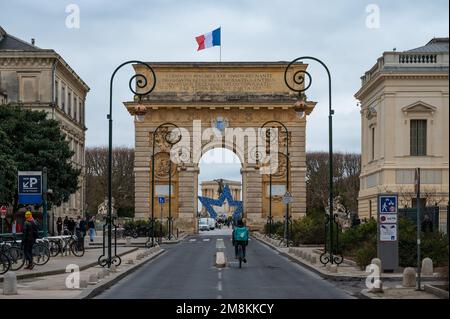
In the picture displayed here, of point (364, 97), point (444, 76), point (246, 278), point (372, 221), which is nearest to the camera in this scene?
point (246, 278)

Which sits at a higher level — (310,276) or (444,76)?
(444,76)

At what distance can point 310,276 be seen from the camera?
29.2 m

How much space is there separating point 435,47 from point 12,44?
34.4 metres

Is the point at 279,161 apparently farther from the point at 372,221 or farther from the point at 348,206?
the point at 372,221

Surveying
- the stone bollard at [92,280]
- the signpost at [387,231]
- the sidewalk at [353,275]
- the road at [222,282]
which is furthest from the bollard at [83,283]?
the signpost at [387,231]

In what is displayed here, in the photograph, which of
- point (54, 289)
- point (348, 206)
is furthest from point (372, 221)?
point (348, 206)

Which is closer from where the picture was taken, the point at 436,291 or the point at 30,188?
the point at 436,291

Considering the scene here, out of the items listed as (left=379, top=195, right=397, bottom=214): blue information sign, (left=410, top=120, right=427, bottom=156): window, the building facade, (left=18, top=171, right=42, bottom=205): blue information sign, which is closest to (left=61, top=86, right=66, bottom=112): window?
the building facade

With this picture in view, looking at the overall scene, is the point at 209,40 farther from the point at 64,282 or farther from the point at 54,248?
the point at 64,282

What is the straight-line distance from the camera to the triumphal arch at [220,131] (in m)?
78.0

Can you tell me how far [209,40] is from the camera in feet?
245

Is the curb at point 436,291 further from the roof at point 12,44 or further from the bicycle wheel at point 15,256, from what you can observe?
the roof at point 12,44

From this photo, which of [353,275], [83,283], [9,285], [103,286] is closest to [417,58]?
[353,275]
